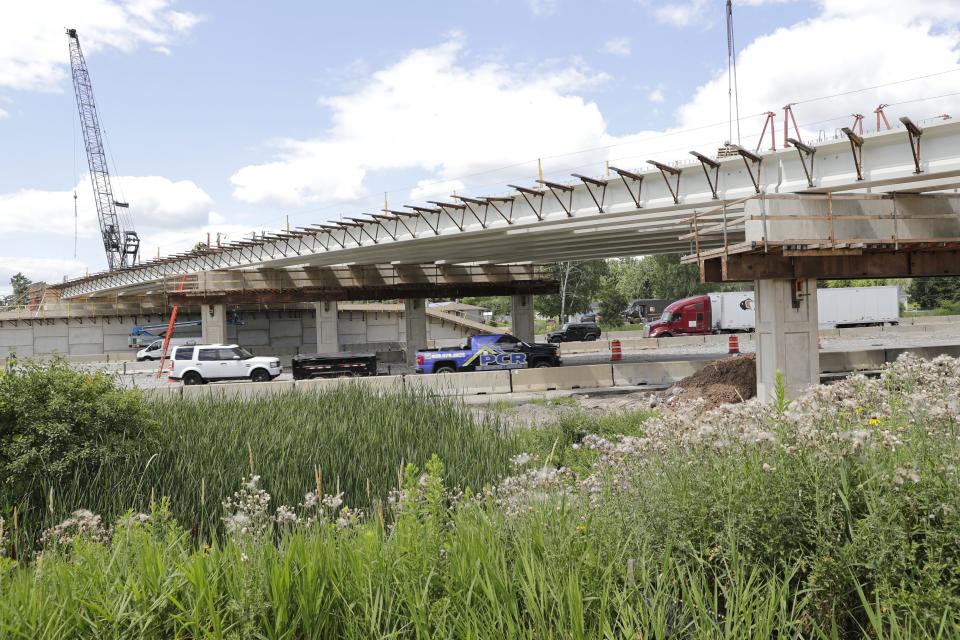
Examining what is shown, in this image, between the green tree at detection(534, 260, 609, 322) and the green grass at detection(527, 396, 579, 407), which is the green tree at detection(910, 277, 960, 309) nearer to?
the green tree at detection(534, 260, 609, 322)

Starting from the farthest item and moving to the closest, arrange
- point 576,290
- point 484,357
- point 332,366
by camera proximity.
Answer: point 576,290 < point 484,357 < point 332,366

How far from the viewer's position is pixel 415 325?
49.7 metres

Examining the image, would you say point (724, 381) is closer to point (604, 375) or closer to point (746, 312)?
point (604, 375)

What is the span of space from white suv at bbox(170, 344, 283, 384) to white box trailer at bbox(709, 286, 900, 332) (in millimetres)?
39226

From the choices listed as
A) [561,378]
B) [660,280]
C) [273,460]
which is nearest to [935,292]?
[660,280]

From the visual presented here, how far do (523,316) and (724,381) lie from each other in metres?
30.6

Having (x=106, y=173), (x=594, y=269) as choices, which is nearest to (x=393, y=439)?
(x=594, y=269)

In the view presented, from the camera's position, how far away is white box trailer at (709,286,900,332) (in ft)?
192

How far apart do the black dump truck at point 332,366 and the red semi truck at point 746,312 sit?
34.7 m

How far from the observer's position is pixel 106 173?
417 feet

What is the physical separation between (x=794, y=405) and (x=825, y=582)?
1.41 metres

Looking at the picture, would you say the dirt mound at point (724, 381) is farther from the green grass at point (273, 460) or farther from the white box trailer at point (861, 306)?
the white box trailer at point (861, 306)

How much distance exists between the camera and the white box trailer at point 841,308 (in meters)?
58.6

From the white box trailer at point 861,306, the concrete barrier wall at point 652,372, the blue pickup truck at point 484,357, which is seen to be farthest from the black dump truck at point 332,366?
the white box trailer at point 861,306
